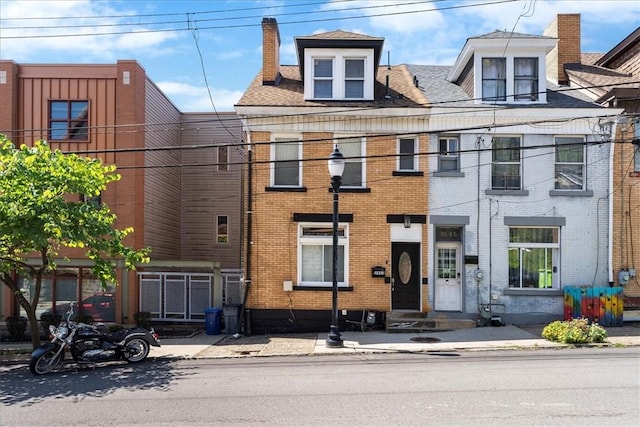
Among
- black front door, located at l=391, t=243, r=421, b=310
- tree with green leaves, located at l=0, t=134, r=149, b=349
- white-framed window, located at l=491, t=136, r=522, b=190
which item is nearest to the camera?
tree with green leaves, located at l=0, t=134, r=149, b=349

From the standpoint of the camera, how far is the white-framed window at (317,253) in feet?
53.0

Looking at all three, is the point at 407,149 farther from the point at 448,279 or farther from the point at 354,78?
the point at 448,279

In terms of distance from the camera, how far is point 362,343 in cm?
1338

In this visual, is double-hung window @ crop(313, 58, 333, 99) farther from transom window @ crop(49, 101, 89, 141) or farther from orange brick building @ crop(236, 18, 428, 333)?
transom window @ crop(49, 101, 89, 141)

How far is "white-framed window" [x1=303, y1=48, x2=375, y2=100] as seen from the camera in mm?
16500

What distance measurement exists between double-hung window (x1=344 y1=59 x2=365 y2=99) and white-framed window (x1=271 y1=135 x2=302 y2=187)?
228 cm

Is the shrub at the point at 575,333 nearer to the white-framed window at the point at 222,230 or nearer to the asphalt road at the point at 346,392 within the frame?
the asphalt road at the point at 346,392

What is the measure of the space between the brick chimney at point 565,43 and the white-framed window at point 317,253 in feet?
32.4

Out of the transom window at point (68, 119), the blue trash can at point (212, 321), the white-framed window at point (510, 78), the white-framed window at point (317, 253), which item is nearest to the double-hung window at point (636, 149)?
the white-framed window at point (510, 78)

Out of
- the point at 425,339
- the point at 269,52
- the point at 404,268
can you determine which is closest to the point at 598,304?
the point at 425,339

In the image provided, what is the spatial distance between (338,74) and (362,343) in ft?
27.1

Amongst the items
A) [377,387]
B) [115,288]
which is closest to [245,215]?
[115,288]

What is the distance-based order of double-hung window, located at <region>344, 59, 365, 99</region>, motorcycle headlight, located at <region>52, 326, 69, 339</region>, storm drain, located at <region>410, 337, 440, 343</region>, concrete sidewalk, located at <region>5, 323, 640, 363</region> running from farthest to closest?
double-hung window, located at <region>344, 59, 365, 99</region> → storm drain, located at <region>410, 337, 440, 343</region> → concrete sidewalk, located at <region>5, 323, 640, 363</region> → motorcycle headlight, located at <region>52, 326, 69, 339</region>

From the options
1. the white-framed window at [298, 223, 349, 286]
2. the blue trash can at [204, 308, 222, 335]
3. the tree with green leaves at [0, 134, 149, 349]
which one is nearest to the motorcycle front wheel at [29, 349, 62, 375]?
the tree with green leaves at [0, 134, 149, 349]
